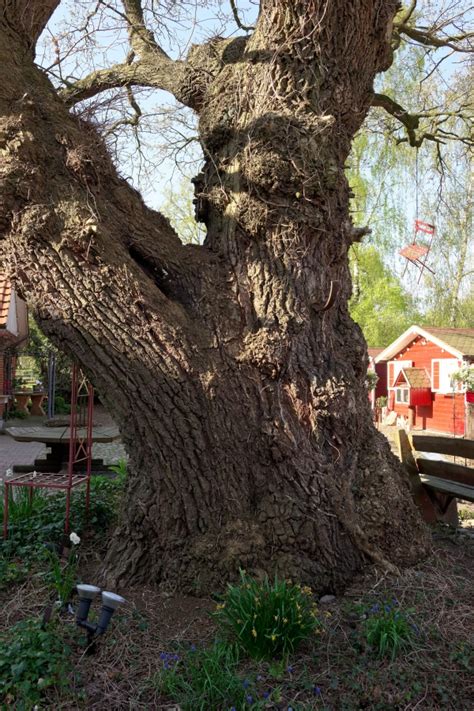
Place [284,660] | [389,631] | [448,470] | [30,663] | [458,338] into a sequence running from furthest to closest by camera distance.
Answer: [458,338] → [448,470] → [389,631] → [284,660] → [30,663]

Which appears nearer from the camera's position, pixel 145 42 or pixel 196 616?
pixel 196 616

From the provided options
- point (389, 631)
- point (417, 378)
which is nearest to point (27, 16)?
point (389, 631)

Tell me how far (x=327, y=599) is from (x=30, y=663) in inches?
66.0

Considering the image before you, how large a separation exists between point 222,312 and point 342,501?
1.43m

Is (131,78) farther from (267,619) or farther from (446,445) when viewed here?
(267,619)

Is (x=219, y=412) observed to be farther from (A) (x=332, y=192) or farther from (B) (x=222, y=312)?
(A) (x=332, y=192)

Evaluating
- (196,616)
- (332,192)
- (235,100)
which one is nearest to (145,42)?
(235,100)

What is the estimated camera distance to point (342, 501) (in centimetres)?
377

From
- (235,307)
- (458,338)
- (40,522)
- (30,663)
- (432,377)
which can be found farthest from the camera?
(432,377)

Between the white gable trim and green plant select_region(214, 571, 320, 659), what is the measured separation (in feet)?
65.6

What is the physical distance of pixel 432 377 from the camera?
2391 cm

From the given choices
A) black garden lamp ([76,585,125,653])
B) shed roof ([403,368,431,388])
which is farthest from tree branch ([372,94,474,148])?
shed roof ([403,368,431,388])

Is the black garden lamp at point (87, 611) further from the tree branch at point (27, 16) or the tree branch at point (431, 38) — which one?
the tree branch at point (431, 38)

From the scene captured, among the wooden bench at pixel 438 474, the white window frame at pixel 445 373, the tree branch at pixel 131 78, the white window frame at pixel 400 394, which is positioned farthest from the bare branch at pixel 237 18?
the white window frame at pixel 400 394
